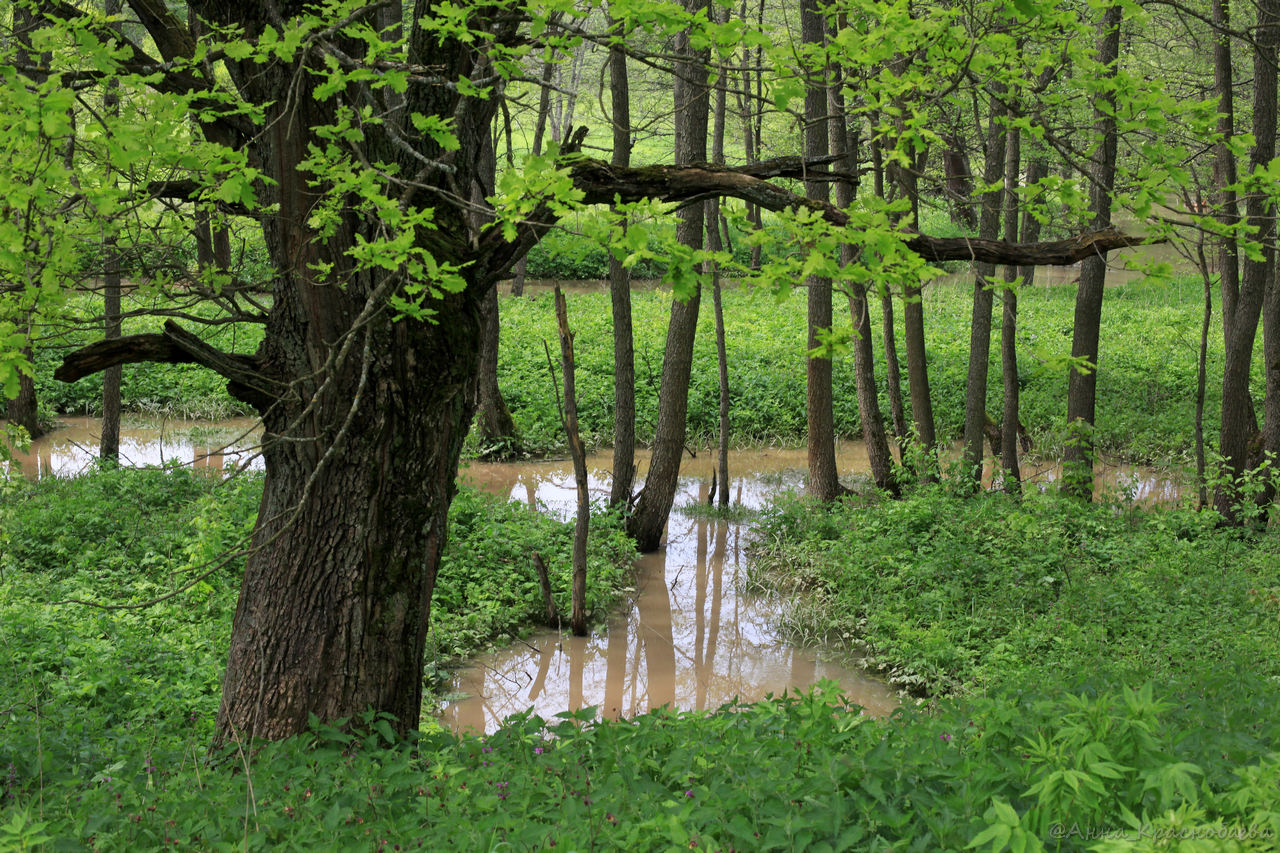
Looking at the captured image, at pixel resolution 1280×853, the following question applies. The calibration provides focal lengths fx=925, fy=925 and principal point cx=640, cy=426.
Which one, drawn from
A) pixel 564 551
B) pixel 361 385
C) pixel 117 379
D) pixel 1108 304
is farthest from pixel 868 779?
pixel 1108 304

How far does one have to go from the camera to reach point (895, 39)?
13.1 feet

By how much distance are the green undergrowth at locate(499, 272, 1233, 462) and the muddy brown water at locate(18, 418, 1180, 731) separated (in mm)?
1434

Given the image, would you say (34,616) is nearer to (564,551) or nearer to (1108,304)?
(564,551)

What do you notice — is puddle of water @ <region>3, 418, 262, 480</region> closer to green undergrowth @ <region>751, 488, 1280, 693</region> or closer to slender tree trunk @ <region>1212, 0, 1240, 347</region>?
green undergrowth @ <region>751, 488, 1280, 693</region>

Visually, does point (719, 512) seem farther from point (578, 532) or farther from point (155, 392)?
point (155, 392)

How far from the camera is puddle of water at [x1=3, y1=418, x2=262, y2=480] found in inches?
502

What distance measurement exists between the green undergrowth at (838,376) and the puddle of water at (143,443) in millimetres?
4468

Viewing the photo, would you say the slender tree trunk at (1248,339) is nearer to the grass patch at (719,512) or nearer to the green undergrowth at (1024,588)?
the green undergrowth at (1024,588)

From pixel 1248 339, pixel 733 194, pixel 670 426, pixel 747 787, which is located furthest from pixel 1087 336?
pixel 747 787

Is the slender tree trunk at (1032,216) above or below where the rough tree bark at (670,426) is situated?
above

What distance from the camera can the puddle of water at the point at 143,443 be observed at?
41.8 ft

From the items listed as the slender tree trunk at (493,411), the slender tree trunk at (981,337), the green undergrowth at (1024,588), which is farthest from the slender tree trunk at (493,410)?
the slender tree trunk at (981,337)

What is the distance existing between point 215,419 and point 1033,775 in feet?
49.9

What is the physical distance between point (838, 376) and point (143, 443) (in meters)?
11.4
